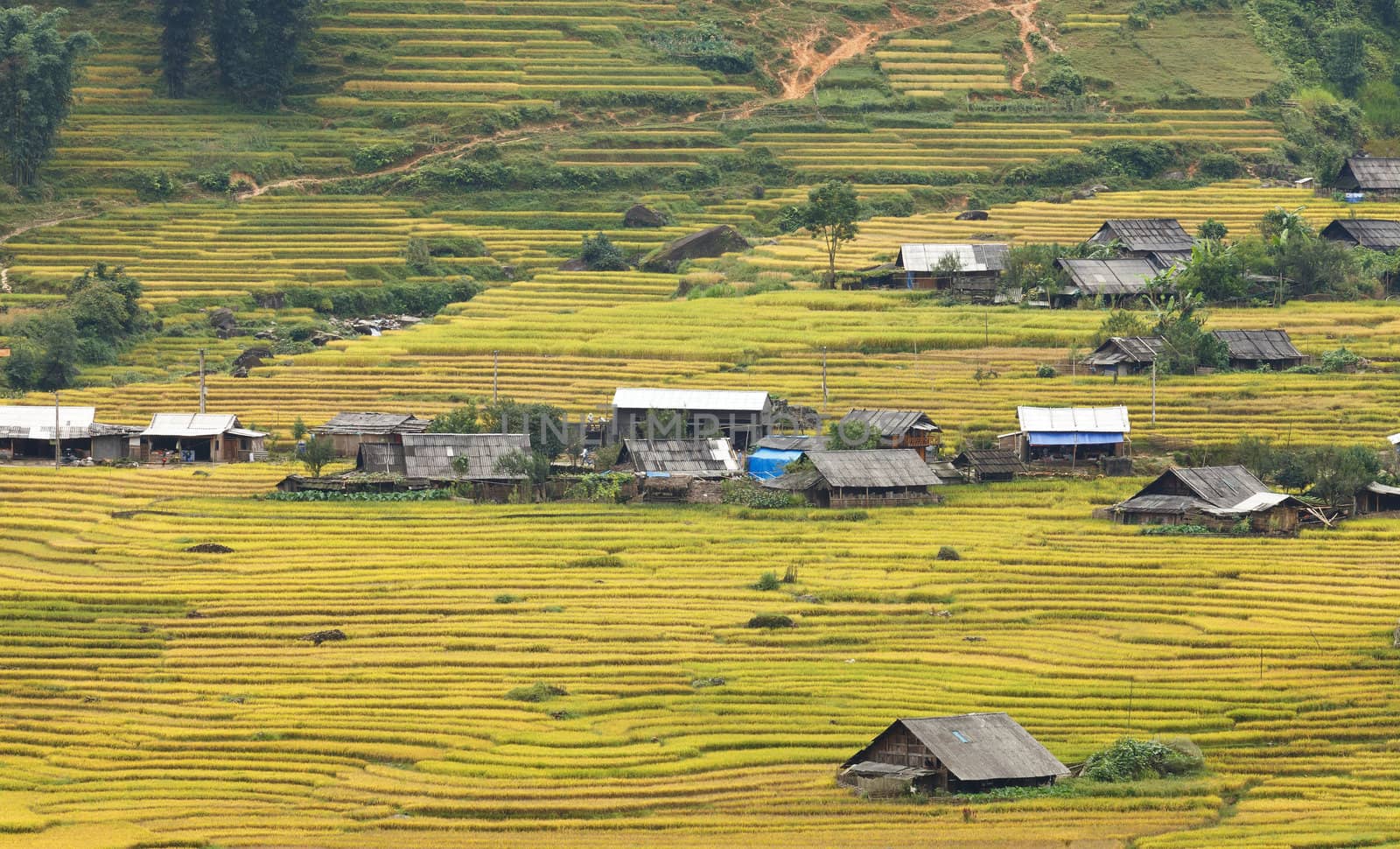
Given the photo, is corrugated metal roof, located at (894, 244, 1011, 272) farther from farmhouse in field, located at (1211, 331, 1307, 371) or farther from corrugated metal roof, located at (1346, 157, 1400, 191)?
corrugated metal roof, located at (1346, 157, 1400, 191)

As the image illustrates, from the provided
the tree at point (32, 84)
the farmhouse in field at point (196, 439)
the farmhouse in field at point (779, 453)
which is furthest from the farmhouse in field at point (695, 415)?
the tree at point (32, 84)

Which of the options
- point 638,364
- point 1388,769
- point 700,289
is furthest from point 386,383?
point 1388,769

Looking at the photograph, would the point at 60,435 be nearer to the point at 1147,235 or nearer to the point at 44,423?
the point at 44,423

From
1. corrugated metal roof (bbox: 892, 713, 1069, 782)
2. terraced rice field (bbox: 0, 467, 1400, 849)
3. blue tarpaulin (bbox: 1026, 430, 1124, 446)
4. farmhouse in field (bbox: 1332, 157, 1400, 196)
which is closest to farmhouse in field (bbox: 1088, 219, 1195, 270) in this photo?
farmhouse in field (bbox: 1332, 157, 1400, 196)

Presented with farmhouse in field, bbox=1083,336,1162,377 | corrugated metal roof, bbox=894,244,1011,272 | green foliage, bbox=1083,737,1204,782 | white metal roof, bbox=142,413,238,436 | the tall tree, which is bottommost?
green foliage, bbox=1083,737,1204,782

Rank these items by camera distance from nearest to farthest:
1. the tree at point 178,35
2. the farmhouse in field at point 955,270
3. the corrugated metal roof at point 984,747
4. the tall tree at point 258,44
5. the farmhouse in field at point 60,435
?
the corrugated metal roof at point 984,747 → the farmhouse in field at point 60,435 → the farmhouse in field at point 955,270 → the tree at point 178,35 → the tall tree at point 258,44

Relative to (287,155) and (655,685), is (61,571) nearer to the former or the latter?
(655,685)

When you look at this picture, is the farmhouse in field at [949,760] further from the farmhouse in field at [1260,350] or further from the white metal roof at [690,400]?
the farmhouse in field at [1260,350]
